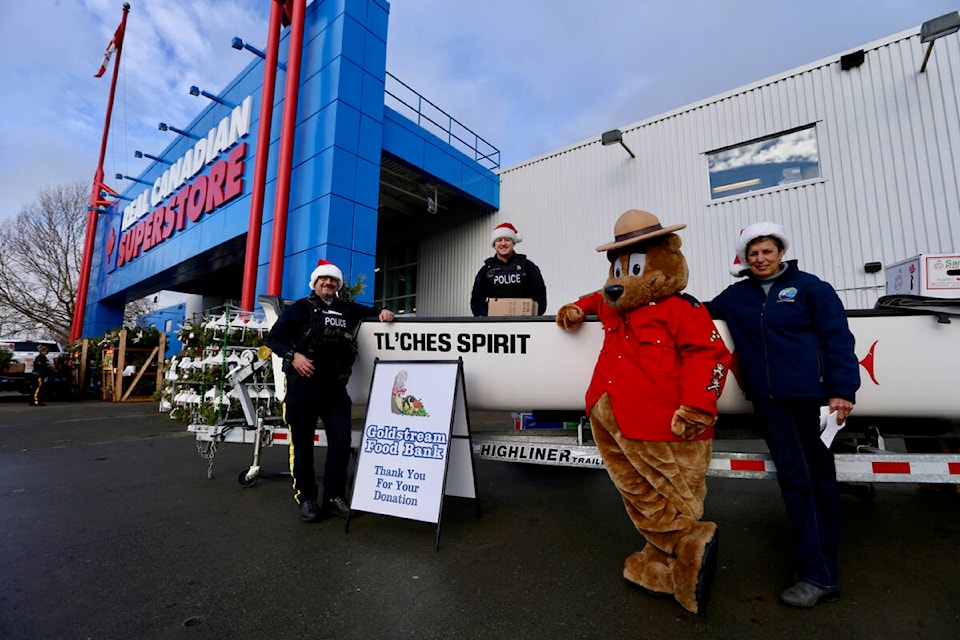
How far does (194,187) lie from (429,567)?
41.4ft

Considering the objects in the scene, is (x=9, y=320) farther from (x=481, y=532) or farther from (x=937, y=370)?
(x=937, y=370)

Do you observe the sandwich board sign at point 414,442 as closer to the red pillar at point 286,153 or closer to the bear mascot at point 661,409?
the bear mascot at point 661,409

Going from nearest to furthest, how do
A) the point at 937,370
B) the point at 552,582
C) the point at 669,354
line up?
the point at 669,354 < the point at 552,582 < the point at 937,370

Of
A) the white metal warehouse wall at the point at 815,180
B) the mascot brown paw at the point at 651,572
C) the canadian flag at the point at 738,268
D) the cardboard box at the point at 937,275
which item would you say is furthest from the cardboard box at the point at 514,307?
the white metal warehouse wall at the point at 815,180

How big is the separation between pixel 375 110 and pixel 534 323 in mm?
7561

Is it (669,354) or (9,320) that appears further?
(9,320)

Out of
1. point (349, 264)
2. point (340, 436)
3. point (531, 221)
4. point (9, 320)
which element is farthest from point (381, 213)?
point (9, 320)

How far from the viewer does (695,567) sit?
1.75 metres

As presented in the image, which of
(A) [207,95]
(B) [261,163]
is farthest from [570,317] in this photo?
(A) [207,95]

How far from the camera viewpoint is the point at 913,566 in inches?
87.9

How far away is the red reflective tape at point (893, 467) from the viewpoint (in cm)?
211

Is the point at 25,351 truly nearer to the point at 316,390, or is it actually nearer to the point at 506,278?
the point at 316,390

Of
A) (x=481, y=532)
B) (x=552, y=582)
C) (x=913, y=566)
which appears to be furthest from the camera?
(x=481, y=532)

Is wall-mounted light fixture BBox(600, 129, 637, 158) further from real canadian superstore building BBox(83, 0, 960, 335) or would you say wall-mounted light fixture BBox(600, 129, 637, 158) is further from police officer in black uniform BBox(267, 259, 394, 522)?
police officer in black uniform BBox(267, 259, 394, 522)
